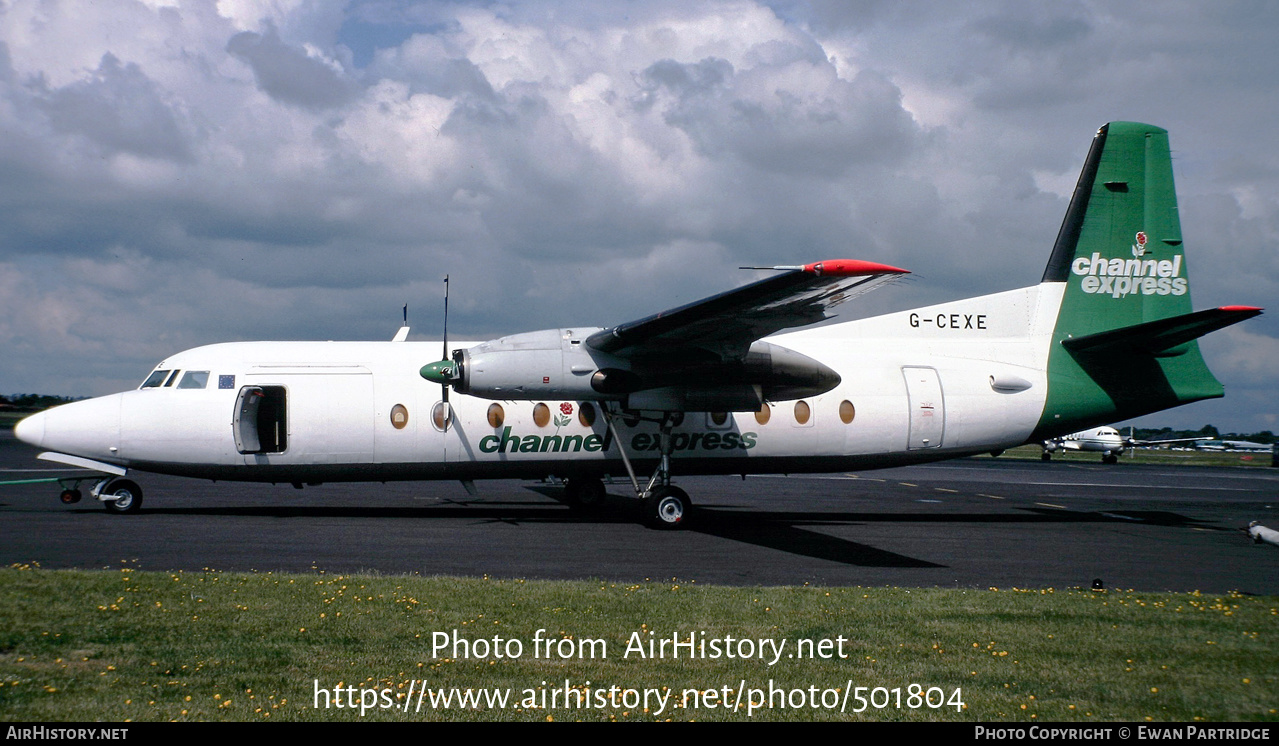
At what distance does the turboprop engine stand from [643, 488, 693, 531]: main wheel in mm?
1455

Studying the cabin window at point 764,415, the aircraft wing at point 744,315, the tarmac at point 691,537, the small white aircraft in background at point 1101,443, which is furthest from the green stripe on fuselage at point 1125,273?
the small white aircraft in background at point 1101,443

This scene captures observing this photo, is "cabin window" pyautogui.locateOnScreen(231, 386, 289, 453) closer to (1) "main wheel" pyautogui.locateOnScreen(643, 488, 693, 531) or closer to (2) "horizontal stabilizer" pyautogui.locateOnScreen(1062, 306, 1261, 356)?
(1) "main wheel" pyautogui.locateOnScreen(643, 488, 693, 531)

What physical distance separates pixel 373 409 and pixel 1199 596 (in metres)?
12.1

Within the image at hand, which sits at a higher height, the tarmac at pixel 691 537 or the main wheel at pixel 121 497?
the main wheel at pixel 121 497

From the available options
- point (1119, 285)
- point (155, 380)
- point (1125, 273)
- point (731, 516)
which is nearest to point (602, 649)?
point (731, 516)

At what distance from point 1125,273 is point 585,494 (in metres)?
11.2

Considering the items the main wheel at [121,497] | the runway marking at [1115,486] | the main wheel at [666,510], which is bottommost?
the runway marking at [1115,486]

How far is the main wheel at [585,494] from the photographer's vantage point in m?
18.2

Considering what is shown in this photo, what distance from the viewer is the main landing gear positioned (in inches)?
610

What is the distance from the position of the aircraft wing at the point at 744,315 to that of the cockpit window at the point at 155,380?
764 cm

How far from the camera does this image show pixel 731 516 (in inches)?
699

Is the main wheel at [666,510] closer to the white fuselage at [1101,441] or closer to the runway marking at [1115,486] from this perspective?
the runway marking at [1115,486]
